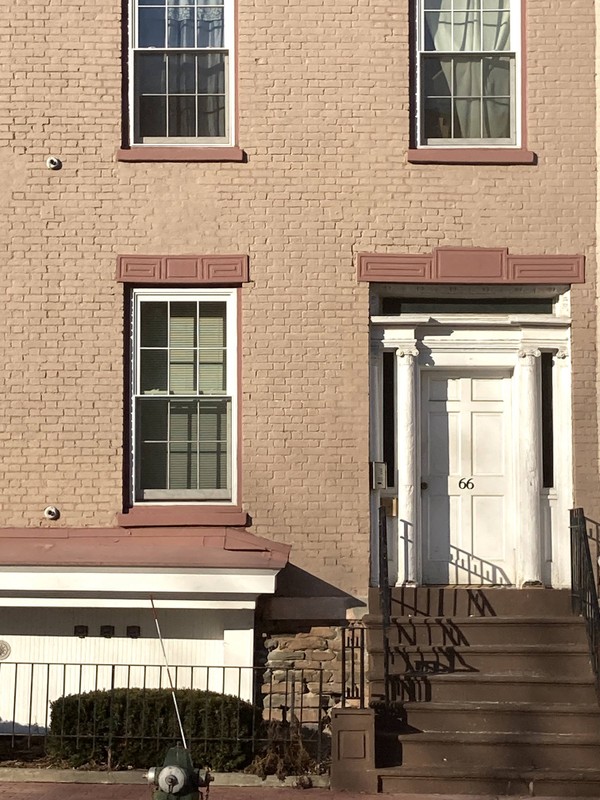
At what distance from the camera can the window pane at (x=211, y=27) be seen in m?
12.5

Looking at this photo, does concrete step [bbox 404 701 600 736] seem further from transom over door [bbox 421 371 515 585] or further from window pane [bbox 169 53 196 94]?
window pane [bbox 169 53 196 94]

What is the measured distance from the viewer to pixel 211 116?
12.5m

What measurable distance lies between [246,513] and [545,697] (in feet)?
10.6

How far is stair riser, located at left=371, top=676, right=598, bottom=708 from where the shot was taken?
10883 mm

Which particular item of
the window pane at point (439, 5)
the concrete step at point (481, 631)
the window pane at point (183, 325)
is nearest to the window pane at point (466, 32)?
the window pane at point (439, 5)

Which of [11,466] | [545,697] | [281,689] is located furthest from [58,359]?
[545,697]

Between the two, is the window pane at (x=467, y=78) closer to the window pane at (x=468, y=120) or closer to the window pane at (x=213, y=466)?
the window pane at (x=468, y=120)

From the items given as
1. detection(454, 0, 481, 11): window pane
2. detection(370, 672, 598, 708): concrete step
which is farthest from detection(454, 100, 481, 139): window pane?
detection(370, 672, 598, 708): concrete step

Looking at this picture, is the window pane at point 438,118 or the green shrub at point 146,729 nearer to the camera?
the green shrub at point 146,729

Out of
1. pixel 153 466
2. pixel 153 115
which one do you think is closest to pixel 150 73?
pixel 153 115

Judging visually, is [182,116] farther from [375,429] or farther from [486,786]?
[486,786]

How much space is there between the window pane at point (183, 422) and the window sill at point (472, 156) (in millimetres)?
3227

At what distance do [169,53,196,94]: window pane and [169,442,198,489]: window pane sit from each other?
3521 mm

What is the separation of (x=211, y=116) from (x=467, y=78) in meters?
2.58
